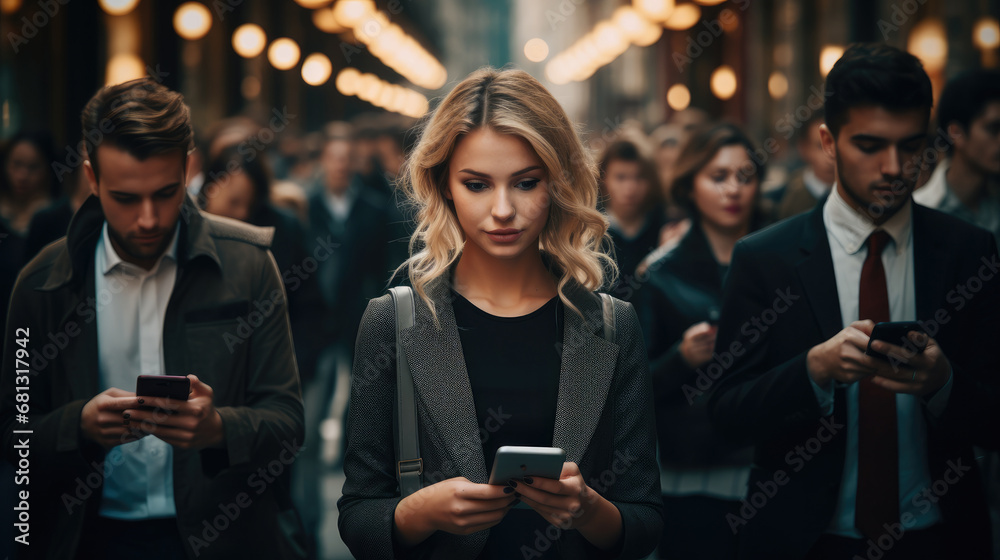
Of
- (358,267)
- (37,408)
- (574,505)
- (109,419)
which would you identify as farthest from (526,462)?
(358,267)

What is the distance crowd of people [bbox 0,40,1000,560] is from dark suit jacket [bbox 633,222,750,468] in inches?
49.5

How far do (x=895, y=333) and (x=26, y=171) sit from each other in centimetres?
596

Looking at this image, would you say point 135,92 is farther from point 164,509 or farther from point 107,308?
point 164,509

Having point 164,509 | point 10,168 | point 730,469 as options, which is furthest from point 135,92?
point 10,168

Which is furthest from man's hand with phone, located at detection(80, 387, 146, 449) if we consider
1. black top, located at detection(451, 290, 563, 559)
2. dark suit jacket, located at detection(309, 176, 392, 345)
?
dark suit jacket, located at detection(309, 176, 392, 345)

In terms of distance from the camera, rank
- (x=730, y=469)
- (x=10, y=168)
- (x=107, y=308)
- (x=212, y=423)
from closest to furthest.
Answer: (x=212, y=423) → (x=107, y=308) → (x=730, y=469) → (x=10, y=168)

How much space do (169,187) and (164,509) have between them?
1.08 meters

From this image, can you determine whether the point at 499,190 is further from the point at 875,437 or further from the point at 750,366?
the point at 875,437

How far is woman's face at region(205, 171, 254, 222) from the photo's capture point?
609 cm

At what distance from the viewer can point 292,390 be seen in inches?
125

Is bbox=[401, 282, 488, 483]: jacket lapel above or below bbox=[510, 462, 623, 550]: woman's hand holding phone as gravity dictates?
above

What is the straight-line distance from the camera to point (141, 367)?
300 cm

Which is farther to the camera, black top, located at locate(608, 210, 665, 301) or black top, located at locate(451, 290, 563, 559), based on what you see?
black top, located at locate(608, 210, 665, 301)

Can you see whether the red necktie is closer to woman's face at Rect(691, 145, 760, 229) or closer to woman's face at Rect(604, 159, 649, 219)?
woman's face at Rect(691, 145, 760, 229)
